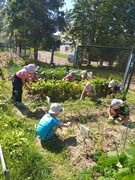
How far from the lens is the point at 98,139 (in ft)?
11.4

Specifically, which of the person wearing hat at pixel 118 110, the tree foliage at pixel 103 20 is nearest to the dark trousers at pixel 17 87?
the person wearing hat at pixel 118 110

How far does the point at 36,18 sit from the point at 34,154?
1426 centimetres

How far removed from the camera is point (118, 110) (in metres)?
4.93

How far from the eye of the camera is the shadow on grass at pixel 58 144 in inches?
138

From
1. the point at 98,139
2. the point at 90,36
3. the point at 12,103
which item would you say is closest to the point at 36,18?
the point at 90,36

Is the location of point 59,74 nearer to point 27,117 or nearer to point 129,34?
point 27,117

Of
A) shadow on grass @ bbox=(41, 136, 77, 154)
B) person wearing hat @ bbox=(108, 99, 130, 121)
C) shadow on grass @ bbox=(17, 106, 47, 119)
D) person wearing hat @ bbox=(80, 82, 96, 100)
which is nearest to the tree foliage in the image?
person wearing hat @ bbox=(80, 82, 96, 100)

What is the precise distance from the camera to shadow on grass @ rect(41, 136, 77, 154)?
3510mm

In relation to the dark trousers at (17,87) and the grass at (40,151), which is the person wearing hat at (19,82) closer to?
the dark trousers at (17,87)

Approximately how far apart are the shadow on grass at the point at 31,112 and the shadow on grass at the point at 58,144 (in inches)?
50.7

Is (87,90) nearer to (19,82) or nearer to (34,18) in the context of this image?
(19,82)

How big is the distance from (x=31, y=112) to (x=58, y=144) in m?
1.73

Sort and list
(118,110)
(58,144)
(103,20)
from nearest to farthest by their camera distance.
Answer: (58,144) < (118,110) < (103,20)

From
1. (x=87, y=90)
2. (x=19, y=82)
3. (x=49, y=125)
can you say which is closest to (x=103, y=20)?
(x=87, y=90)
